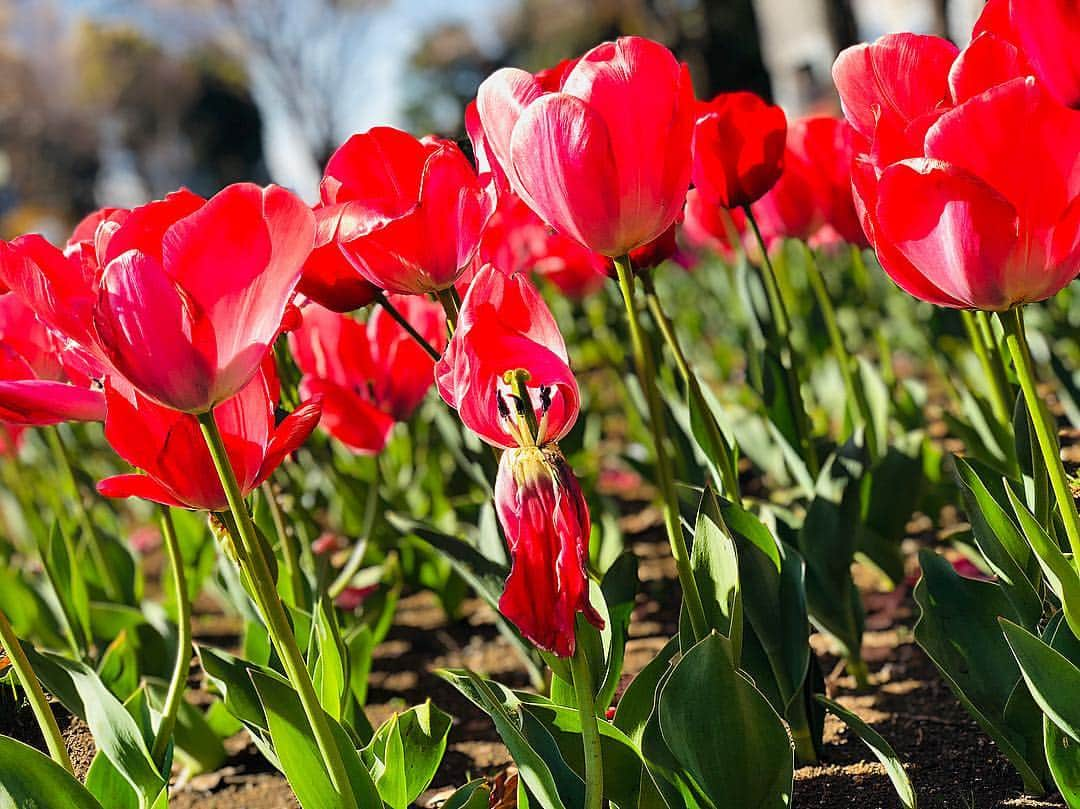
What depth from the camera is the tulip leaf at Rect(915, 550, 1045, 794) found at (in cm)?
114

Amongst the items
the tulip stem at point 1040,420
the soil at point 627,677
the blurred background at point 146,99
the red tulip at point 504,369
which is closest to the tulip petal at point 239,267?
the red tulip at point 504,369

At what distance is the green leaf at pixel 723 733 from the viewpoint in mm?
920

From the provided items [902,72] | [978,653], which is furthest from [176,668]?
[902,72]

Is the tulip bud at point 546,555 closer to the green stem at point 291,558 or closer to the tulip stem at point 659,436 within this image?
the tulip stem at point 659,436

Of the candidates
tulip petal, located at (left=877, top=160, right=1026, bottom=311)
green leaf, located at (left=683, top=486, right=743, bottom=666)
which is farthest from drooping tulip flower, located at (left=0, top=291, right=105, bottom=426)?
tulip petal, located at (left=877, top=160, right=1026, bottom=311)

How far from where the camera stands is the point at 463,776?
1630 millimetres

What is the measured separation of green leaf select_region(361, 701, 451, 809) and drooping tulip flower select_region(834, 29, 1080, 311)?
25.3 inches

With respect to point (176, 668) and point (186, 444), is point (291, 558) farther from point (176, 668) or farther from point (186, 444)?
point (186, 444)

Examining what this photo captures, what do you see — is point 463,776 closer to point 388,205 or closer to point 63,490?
point 388,205

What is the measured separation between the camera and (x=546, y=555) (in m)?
0.82

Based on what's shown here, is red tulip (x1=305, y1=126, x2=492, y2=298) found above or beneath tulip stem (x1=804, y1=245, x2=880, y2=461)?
above

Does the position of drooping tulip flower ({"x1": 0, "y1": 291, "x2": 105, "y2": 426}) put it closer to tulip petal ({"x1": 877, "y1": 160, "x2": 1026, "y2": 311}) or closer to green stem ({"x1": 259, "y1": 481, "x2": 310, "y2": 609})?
green stem ({"x1": 259, "y1": 481, "x2": 310, "y2": 609})

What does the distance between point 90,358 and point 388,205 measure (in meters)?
0.31

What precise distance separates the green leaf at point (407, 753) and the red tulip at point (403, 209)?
1.43 ft
